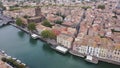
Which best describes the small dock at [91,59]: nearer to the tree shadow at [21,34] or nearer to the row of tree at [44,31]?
the row of tree at [44,31]

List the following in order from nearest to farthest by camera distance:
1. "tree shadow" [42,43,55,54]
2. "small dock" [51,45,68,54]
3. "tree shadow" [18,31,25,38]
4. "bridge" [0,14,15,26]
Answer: "small dock" [51,45,68,54] → "tree shadow" [42,43,55,54] → "tree shadow" [18,31,25,38] → "bridge" [0,14,15,26]

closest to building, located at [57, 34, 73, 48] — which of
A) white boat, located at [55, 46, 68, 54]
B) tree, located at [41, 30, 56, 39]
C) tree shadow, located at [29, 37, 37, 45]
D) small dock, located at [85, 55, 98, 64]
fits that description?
white boat, located at [55, 46, 68, 54]

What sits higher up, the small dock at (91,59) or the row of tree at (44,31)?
the row of tree at (44,31)

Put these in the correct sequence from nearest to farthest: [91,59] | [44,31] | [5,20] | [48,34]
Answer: [91,59]
[48,34]
[44,31]
[5,20]

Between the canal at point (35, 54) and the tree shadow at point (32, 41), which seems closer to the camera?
the canal at point (35, 54)

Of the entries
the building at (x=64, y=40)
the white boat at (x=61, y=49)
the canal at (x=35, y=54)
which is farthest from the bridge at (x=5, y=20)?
the white boat at (x=61, y=49)

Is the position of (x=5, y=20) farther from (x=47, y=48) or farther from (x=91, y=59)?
(x=91, y=59)

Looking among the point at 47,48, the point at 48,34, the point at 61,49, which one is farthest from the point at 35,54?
the point at 48,34

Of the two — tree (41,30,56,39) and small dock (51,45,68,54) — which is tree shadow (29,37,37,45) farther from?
small dock (51,45,68,54)
